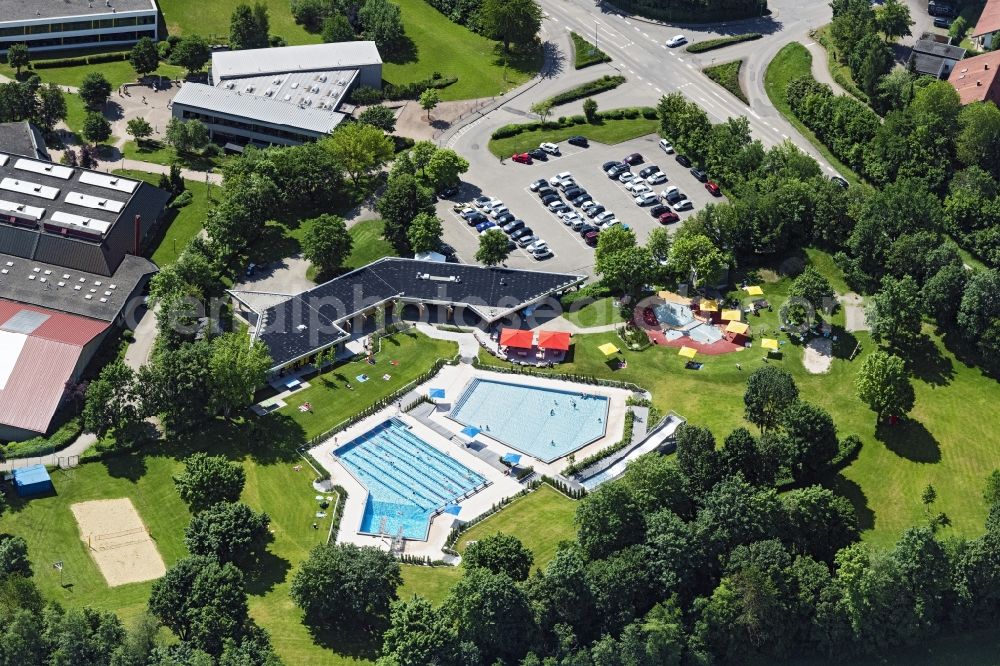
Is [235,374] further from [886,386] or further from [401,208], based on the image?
[886,386]

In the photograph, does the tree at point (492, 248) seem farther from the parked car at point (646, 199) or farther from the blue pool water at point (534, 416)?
the parked car at point (646, 199)

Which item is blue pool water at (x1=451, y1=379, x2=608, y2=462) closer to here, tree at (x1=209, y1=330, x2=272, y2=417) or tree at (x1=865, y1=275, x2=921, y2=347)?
tree at (x1=209, y1=330, x2=272, y2=417)

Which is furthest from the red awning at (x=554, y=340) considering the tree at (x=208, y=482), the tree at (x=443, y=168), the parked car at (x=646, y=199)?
the tree at (x=208, y=482)

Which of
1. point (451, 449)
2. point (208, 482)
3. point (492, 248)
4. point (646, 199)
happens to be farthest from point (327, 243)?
point (646, 199)

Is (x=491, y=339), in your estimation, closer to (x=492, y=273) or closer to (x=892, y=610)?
(x=492, y=273)

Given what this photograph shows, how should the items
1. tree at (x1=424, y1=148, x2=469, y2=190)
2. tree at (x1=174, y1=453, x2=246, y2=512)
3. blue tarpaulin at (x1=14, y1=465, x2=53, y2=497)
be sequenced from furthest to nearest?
tree at (x1=424, y1=148, x2=469, y2=190) < blue tarpaulin at (x1=14, y1=465, x2=53, y2=497) < tree at (x1=174, y1=453, x2=246, y2=512)

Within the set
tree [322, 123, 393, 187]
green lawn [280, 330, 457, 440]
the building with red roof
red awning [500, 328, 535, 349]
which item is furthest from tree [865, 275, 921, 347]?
the building with red roof
